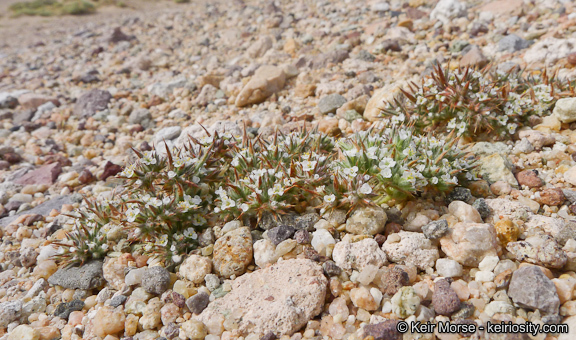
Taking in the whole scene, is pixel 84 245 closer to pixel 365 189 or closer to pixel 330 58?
pixel 365 189

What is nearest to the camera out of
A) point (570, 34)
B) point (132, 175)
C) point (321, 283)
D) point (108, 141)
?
point (321, 283)

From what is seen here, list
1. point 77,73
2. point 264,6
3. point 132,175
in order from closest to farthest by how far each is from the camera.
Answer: point 132,175 < point 77,73 < point 264,6

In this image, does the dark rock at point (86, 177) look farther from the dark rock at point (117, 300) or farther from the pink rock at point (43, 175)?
the dark rock at point (117, 300)

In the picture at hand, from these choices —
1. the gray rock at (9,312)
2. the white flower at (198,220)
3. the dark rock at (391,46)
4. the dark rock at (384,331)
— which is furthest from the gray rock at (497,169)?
the gray rock at (9,312)

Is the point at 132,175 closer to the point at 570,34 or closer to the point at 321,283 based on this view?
the point at 321,283

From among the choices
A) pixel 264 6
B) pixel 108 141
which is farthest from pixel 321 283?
pixel 264 6

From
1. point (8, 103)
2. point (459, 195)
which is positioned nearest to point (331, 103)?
point (459, 195)

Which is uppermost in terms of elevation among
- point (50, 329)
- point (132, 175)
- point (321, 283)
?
point (132, 175)
